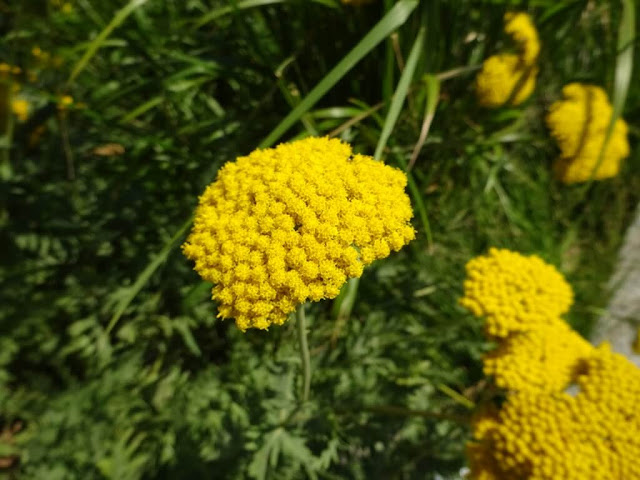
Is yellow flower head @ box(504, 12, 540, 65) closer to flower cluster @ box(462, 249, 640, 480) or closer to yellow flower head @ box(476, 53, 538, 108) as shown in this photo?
yellow flower head @ box(476, 53, 538, 108)

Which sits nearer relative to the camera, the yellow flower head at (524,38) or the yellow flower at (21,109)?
the yellow flower head at (524,38)

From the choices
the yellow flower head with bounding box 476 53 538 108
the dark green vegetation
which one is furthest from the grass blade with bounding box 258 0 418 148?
the yellow flower head with bounding box 476 53 538 108

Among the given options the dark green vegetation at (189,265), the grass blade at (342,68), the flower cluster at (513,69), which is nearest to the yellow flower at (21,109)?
the dark green vegetation at (189,265)

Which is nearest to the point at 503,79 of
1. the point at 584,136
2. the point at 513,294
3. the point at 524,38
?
the point at 524,38

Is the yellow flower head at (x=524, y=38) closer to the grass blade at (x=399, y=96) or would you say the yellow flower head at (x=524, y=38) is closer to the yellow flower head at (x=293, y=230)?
the grass blade at (x=399, y=96)

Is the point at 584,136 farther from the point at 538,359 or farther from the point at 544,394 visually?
the point at 544,394

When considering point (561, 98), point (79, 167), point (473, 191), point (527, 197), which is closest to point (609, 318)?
point (527, 197)
